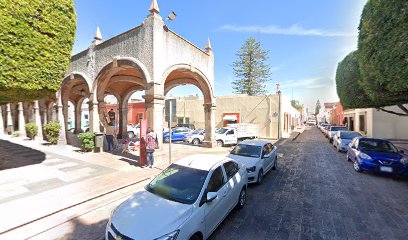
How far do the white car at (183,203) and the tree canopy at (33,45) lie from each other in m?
6.30

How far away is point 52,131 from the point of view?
13.6 metres

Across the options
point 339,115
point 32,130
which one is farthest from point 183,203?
point 339,115

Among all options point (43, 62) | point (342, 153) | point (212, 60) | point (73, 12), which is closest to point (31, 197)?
point (43, 62)

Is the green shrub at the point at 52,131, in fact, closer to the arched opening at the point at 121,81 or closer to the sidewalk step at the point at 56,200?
the arched opening at the point at 121,81

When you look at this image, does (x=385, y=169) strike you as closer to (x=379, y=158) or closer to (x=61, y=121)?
(x=379, y=158)

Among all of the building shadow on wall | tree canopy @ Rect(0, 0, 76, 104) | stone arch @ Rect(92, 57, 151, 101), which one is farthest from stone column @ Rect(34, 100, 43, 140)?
tree canopy @ Rect(0, 0, 76, 104)

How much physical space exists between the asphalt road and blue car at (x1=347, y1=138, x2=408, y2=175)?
0.39m

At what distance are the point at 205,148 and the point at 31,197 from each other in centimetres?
1027

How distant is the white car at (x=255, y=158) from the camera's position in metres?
6.59

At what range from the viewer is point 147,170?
26.7ft

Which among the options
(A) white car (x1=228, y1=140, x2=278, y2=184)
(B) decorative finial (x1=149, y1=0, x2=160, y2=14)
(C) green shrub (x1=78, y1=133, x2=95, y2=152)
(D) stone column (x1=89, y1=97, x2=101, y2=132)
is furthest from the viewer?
(D) stone column (x1=89, y1=97, x2=101, y2=132)

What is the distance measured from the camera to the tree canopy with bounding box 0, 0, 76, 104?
20.0 feet

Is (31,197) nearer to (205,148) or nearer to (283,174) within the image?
(283,174)

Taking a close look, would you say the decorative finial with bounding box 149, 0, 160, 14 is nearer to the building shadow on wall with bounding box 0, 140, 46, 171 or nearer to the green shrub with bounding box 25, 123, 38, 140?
the building shadow on wall with bounding box 0, 140, 46, 171
